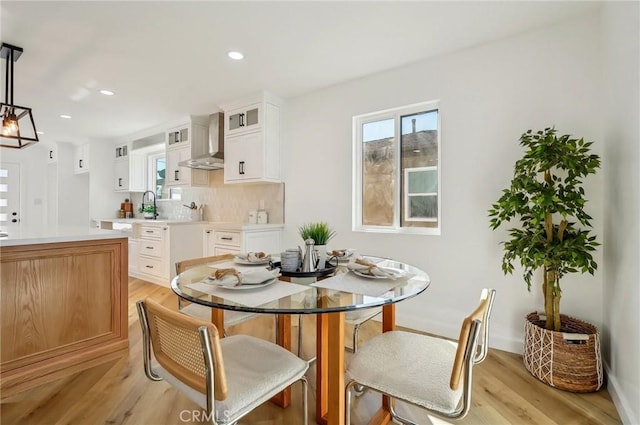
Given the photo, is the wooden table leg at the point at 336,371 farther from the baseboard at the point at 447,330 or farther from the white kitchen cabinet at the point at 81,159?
the white kitchen cabinet at the point at 81,159

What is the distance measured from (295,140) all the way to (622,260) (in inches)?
117

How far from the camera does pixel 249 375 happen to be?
1.13m

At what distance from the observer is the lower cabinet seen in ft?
13.6

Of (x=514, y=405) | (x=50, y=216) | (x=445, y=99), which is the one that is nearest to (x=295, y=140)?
(x=445, y=99)

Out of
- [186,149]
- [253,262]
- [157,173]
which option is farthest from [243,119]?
[157,173]

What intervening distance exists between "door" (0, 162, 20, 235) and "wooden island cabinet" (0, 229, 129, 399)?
6097 millimetres

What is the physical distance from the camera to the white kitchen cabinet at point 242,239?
135 inches

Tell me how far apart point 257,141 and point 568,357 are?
330cm

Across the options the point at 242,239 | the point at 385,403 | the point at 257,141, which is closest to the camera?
the point at 385,403

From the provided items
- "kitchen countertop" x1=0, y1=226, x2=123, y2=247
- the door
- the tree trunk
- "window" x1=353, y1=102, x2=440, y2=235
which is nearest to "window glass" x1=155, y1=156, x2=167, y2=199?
the door

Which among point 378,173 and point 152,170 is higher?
point 152,170

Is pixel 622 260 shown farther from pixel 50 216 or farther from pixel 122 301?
pixel 50 216

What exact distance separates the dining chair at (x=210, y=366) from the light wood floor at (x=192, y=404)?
0.57 meters

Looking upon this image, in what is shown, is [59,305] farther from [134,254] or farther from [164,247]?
[134,254]
